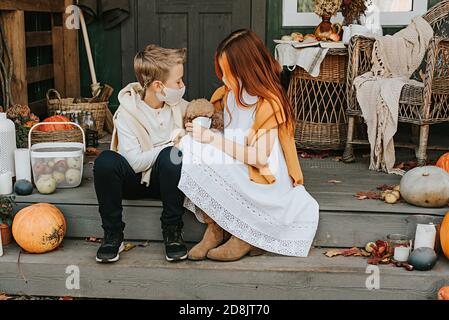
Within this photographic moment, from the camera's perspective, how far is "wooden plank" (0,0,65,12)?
4.28m

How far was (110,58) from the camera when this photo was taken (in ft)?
19.3

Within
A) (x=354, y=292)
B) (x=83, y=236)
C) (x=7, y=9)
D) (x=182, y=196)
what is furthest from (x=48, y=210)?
(x=7, y=9)

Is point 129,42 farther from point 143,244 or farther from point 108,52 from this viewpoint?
point 143,244

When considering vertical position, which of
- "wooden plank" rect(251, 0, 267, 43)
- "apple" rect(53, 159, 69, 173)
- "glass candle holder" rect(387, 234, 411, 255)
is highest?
"wooden plank" rect(251, 0, 267, 43)

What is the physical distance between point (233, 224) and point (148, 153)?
20.8 inches

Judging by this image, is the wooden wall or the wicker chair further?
the wooden wall

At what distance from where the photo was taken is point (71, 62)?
569 centimetres

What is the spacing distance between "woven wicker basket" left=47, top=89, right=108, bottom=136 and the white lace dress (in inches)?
93.1

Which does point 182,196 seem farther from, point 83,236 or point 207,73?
point 207,73

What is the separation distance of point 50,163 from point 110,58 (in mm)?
2609

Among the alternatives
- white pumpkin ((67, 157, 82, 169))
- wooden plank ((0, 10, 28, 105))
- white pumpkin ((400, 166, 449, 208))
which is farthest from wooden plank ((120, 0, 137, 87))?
white pumpkin ((400, 166, 449, 208))

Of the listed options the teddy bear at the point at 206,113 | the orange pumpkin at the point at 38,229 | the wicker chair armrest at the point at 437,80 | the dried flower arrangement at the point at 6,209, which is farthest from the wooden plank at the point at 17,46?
the wicker chair armrest at the point at 437,80

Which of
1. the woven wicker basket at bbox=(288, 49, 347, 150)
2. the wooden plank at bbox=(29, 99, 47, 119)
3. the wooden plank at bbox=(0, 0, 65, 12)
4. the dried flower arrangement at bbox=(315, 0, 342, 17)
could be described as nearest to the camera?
the wooden plank at bbox=(0, 0, 65, 12)

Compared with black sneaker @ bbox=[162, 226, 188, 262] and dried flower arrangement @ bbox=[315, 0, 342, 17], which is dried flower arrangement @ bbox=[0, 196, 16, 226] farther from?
dried flower arrangement @ bbox=[315, 0, 342, 17]
